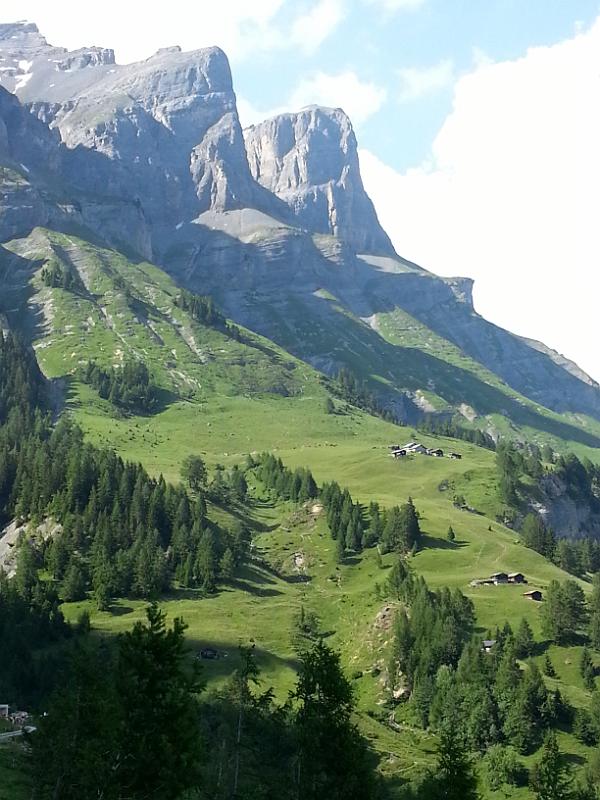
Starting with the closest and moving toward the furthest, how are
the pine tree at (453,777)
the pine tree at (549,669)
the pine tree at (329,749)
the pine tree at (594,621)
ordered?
1. the pine tree at (453,777)
2. the pine tree at (329,749)
3. the pine tree at (549,669)
4. the pine tree at (594,621)

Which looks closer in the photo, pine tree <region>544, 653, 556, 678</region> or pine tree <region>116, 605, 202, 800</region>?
pine tree <region>116, 605, 202, 800</region>

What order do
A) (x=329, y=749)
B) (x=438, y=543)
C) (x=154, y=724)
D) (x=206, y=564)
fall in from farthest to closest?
(x=438, y=543) < (x=206, y=564) < (x=329, y=749) < (x=154, y=724)

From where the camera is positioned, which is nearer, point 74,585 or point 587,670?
point 587,670

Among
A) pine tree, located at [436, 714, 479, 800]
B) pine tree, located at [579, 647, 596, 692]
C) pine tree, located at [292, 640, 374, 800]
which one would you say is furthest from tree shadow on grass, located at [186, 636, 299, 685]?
pine tree, located at [436, 714, 479, 800]

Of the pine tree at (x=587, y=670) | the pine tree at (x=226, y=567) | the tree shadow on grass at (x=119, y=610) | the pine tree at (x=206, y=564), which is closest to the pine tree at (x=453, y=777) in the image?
the pine tree at (x=587, y=670)

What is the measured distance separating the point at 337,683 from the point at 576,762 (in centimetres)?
5810

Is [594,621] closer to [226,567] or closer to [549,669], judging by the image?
[549,669]

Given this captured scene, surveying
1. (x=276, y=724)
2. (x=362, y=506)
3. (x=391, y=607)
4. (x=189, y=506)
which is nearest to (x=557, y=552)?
(x=362, y=506)

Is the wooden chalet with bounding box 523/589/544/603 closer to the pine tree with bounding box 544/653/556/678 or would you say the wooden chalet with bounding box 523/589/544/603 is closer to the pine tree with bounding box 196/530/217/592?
the pine tree with bounding box 544/653/556/678

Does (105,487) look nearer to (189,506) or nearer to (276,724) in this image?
(189,506)

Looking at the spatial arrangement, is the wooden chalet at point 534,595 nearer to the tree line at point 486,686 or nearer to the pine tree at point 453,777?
the tree line at point 486,686

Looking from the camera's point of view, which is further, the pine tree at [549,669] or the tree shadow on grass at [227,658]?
the pine tree at [549,669]

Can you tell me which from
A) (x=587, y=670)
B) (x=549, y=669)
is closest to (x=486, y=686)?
(x=549, y=669)

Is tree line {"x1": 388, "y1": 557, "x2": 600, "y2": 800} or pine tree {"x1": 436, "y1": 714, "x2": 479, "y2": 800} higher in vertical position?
pine tree {"x1": 436, "y1": 714, "x2": 479, "y2": 800}
